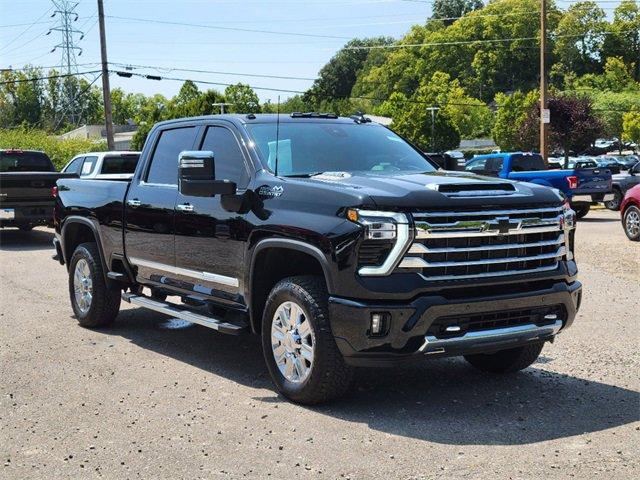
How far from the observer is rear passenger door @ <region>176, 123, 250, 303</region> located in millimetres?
6320

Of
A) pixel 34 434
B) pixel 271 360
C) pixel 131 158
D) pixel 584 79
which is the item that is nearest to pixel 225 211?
pixel 271 360

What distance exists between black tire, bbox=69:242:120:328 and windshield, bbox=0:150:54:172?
1194 cm

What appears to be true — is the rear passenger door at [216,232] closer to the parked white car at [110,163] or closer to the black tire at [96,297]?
the black tire at [96,297]

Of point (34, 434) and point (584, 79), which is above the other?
point (584, 79)

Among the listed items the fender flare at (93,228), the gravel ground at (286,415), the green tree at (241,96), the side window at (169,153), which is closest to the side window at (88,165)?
the fender flare at (93,228)

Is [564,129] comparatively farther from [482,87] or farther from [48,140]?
[482,87]

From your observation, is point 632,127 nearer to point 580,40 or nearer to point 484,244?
point 580,40

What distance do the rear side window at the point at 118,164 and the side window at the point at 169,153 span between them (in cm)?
986

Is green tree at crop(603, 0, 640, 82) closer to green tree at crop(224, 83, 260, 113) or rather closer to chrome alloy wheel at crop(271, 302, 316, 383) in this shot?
green tree at crop(224, 83, 260, 113)

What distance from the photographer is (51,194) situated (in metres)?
17.5

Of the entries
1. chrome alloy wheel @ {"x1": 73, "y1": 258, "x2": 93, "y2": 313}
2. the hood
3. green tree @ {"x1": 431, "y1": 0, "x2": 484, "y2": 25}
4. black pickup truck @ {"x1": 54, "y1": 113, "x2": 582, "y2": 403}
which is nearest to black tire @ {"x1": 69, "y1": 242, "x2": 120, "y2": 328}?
chrome alloy wheel @ {"x1": 73, "y1": 258, "x2": 93, "y2": 313}

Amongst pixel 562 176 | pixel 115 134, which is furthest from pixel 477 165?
pixel 115 134

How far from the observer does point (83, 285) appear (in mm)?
8742

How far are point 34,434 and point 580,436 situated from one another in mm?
3350
